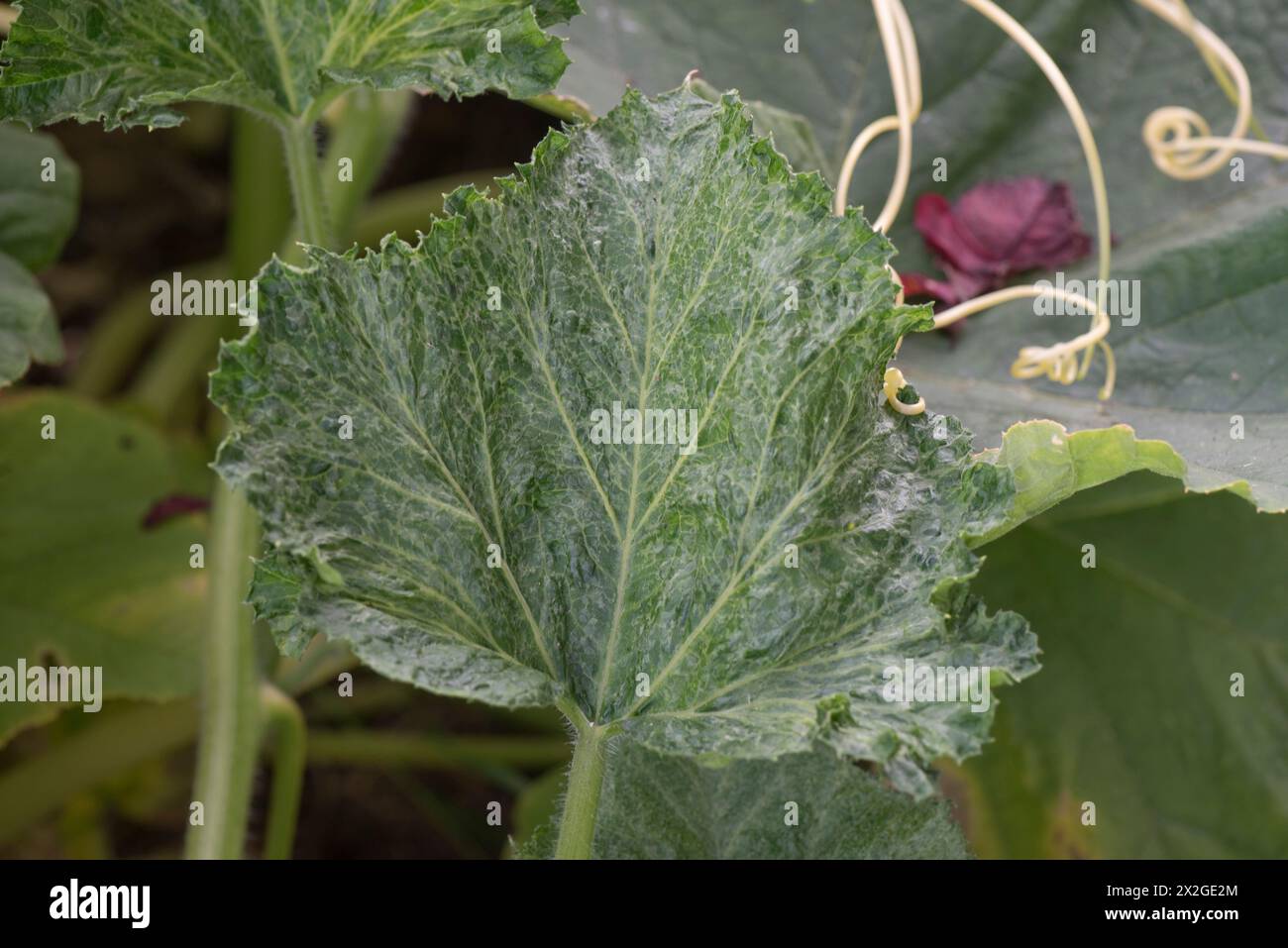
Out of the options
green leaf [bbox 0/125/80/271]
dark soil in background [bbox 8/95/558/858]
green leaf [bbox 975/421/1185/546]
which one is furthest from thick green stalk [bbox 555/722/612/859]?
dark soil in background [bbox 8/95/558/858]

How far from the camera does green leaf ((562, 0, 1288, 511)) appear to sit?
1.05 m

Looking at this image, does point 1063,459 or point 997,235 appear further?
point 997,235

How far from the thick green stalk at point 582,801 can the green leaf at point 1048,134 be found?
1.35 ft

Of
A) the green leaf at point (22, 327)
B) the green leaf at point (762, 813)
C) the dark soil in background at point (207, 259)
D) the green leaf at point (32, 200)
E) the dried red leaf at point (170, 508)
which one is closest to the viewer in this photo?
the green leaf at point (762, 813)

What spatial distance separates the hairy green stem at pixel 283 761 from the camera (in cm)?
110

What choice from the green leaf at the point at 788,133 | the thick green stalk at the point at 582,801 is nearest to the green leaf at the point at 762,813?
the thick green stalk at the point at 582,801

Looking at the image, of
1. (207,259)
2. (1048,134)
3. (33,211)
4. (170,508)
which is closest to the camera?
(33,211)

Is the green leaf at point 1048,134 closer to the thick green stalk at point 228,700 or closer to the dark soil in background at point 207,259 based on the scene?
the thick green stalk at point 228,700

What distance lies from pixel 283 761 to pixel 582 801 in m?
0.47

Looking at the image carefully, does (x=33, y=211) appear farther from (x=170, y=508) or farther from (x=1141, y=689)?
(x=1141, y=689)

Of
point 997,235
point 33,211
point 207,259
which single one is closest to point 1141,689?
point 997,235

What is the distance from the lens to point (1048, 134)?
1233 millimetres
